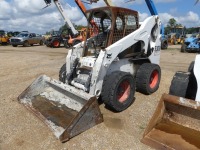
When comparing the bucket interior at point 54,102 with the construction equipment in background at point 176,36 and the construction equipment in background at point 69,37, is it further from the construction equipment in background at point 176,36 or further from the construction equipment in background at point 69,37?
the construction equipment in background at point 176,36

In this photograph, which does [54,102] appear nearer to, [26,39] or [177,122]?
[177,122]

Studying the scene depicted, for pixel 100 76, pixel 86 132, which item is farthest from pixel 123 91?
pixel 86 132

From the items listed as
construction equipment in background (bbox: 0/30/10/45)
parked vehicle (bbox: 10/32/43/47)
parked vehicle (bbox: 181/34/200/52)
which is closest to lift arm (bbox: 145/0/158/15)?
parked vehicle (bbox: 181/34/200/52)

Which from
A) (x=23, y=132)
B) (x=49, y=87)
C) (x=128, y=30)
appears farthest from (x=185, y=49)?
(x=23, y=132)

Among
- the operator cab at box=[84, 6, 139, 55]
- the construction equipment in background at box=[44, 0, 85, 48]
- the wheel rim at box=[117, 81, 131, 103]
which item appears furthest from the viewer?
the construction equipment in background at box=[44, 0, 85, 48]

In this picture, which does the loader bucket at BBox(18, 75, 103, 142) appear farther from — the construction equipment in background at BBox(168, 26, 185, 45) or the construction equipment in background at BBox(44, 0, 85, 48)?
the construction equipment in background at BBox(168, 26, 185, 45)

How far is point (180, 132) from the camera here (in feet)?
12.3

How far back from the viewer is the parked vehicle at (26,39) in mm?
23944

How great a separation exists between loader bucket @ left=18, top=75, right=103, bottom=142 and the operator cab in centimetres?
129

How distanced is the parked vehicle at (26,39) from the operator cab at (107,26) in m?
19.6

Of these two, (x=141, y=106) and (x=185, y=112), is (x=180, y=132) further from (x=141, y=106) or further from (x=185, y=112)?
(x=141, y=106)

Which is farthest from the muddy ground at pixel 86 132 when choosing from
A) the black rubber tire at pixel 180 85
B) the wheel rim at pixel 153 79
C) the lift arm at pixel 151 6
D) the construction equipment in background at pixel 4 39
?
the construction equipment in background at pixel 4 39

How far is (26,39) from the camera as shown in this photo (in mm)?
24438

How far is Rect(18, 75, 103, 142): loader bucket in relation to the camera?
3.96 metres
